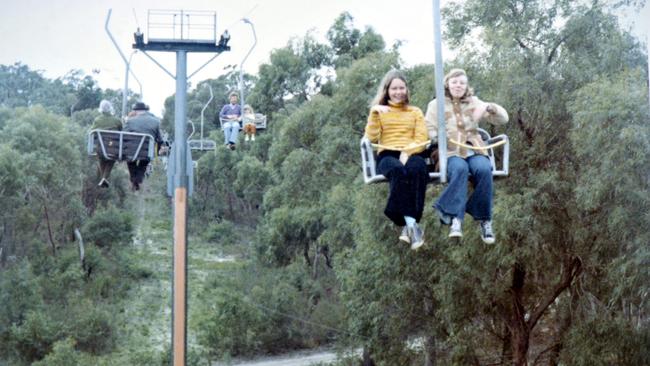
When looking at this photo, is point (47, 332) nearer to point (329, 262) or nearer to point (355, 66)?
point (329, 262)

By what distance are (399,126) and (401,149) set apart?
132 mm

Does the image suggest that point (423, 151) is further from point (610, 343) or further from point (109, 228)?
point (109, 228)

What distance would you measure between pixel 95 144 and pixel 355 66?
26.0 feet

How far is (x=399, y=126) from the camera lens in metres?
5.52

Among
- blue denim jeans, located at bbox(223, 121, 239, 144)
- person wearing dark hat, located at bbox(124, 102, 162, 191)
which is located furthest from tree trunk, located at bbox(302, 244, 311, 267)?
person wearing dark hat, located at bbox(124, 102, 162, 191)

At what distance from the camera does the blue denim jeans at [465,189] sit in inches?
213

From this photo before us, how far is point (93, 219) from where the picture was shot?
23234 mm

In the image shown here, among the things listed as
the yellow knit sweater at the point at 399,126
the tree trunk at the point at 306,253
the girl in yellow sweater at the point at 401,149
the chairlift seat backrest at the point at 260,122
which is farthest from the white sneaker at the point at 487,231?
the tree trunk at the point at 306,253

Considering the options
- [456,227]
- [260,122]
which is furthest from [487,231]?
[260,122]

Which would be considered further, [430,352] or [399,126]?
[430,352]

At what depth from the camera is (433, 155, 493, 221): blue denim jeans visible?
541cm

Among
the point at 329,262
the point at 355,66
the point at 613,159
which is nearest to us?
the point at 613,159

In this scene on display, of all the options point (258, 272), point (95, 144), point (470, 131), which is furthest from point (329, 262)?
point (470, 131)

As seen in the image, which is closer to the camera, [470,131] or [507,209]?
[470,131]
